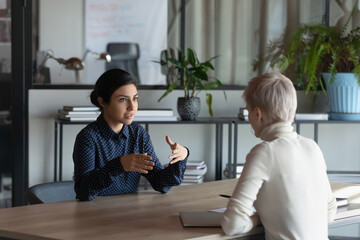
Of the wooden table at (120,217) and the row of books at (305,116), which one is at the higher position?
the row of books at (305,116)

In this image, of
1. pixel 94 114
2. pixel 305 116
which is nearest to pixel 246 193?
pixel 94 114

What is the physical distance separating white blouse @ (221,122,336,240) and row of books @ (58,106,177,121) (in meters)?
2.41

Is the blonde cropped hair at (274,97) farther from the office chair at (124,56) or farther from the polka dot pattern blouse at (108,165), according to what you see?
the office chair at (124,56)

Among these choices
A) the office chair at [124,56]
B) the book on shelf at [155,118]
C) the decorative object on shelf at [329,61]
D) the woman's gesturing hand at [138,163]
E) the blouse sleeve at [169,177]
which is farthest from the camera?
the office chair at [124,56]

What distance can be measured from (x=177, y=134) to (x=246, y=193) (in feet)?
9.65

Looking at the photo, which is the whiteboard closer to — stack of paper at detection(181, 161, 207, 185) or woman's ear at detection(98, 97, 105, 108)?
stack of paper at detection(181, 161, 207, 185)

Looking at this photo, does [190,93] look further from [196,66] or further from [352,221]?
[352,221]

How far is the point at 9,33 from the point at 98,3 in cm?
67

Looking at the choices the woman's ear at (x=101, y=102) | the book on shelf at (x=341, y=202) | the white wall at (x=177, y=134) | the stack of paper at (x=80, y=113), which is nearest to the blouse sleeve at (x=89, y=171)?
the woman's ear at (x=101, y=102)

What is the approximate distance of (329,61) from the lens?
4.71 m

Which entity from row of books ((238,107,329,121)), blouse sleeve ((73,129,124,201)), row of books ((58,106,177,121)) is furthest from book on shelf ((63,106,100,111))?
blouse sleeve ((73,129,124,201))

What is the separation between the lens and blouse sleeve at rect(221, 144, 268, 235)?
200 cm

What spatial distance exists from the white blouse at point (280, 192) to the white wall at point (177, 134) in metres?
2.82

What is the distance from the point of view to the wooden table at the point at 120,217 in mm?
2041
